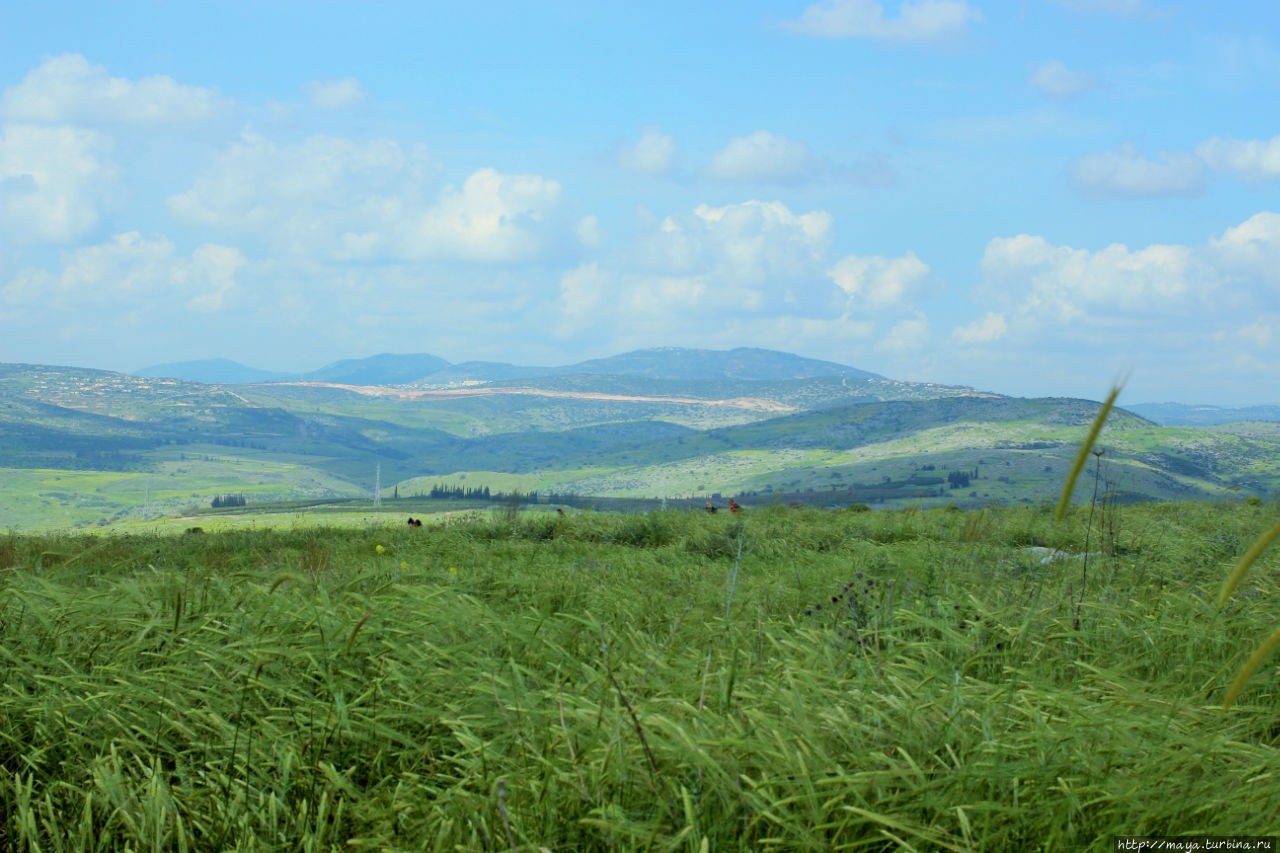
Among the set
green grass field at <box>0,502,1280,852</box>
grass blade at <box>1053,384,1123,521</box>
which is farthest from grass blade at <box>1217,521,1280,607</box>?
green grass field at <box>0,502,1280,852</box>

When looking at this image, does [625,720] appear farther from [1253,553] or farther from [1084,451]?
[1253,553]

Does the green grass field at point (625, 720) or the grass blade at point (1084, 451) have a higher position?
the grass blade at point (1084, 451)

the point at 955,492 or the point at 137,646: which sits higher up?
the point at 137,646

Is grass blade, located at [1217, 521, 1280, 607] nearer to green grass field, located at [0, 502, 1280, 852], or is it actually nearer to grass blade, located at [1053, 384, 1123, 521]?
grass blade, located at [1053, 384, 1123, 521]

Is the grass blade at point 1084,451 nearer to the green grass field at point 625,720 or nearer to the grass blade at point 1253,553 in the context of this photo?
the grass blade at point 1253,553

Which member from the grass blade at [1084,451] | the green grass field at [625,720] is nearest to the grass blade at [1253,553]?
the grass blade at [1084,451]

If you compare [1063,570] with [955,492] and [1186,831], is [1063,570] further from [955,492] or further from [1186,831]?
[955,492]

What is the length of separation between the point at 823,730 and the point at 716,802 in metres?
0.49

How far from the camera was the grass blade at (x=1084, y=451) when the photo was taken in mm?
2770

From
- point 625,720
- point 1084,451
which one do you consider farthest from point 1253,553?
point 625,720

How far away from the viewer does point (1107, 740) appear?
10.3 ft

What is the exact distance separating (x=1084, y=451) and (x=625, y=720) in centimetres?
189

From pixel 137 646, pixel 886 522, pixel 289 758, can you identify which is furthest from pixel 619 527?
pixel 289 758

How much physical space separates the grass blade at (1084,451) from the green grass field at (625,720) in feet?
2.88
